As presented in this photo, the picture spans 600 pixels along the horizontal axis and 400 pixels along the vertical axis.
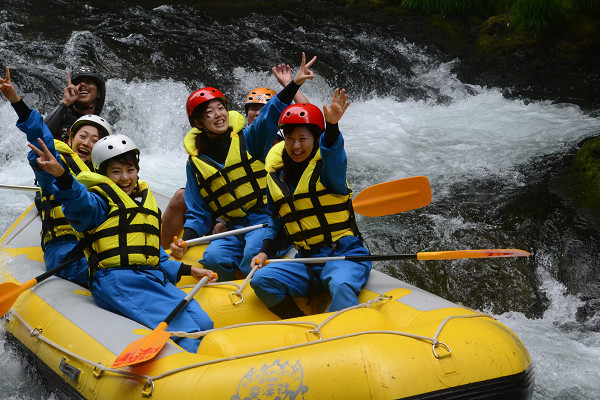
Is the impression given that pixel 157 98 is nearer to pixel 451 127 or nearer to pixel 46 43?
pixel 46 43

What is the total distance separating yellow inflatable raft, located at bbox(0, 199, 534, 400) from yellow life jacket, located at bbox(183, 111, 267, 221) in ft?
3.27

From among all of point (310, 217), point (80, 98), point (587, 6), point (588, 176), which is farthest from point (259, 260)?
point (587, 6)

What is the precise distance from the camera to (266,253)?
3564mm

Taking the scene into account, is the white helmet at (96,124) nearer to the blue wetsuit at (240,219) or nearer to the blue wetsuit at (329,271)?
the blue wetsuit at (240,219)

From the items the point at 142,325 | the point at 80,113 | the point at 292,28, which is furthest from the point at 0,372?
the point at 292,28

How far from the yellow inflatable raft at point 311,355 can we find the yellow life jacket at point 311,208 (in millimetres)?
366

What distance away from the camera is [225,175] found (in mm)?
4027

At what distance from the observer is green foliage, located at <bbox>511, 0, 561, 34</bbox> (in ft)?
29.5

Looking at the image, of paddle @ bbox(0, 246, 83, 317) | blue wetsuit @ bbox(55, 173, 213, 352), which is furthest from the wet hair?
paddle @ bbox(0, 246, 83, 317)

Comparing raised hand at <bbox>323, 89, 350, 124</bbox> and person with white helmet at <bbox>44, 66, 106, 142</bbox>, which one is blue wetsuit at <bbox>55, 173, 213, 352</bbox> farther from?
person with white helmet at <bbox>44, 66, 106, 142</bbox>

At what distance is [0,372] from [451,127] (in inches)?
222

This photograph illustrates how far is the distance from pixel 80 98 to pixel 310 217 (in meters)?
2.10

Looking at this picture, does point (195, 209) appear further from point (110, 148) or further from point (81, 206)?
point (81, 206)

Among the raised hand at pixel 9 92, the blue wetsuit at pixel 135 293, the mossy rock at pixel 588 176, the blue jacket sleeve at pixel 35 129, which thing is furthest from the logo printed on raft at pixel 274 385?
the mossy rock at pixel 588 176
